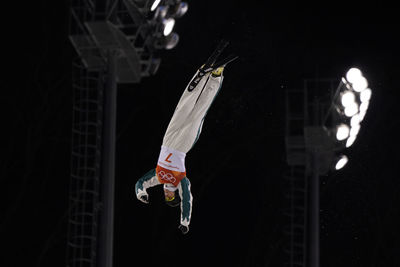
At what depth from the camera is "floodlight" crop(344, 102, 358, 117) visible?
12.1 metres

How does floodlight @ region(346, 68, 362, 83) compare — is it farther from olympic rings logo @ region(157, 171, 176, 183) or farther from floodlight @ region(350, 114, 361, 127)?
olympic rings logo @ region(157, 171, 176, 183)

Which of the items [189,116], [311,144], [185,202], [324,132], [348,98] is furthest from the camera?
[311,144]

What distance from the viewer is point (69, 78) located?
63.3 ft

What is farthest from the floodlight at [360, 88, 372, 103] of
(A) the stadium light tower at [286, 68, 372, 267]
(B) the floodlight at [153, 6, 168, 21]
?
(B) the floodlight at [153, 6, 168, 21]

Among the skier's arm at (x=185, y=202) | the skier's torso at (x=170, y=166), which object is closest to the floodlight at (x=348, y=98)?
the skier's arm at (x=185, y=202)

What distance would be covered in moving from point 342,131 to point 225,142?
7.74 metres

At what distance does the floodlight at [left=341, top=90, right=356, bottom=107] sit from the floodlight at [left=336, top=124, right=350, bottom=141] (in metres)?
0.34

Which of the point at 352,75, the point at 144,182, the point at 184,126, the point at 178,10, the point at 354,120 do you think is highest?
the point at 352,75

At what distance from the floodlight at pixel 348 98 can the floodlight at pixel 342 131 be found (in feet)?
1.12

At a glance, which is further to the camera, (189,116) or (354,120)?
(354,120)

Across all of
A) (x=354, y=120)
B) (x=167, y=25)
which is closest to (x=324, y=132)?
(x=354, y=120)

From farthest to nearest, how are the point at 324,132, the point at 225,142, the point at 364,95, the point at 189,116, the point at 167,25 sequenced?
1. the point at 225,142
2. the point at 324,132
3. the point at 364,95
4. the point at 167,25
5. the point at 189,116

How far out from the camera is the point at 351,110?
12.1 metres

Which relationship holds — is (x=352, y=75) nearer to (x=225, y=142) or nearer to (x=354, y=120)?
(x=354, y=120)
